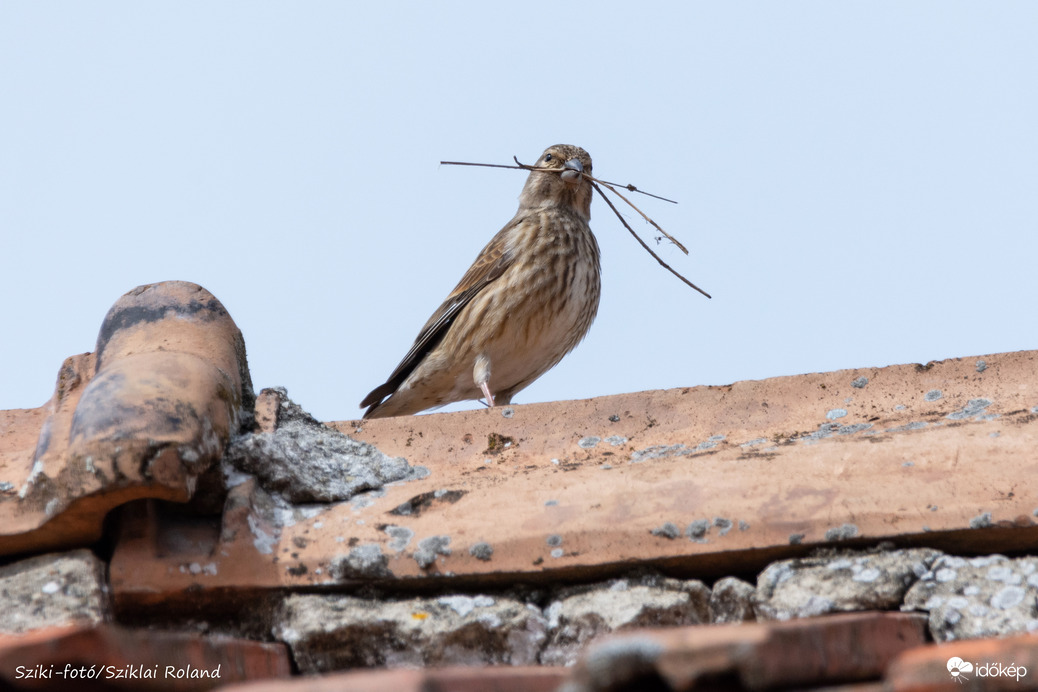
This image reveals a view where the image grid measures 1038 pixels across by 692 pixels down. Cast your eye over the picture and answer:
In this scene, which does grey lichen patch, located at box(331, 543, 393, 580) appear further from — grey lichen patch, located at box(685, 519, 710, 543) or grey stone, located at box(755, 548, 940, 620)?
grey stone, located at box(755, 548, 940, 620)

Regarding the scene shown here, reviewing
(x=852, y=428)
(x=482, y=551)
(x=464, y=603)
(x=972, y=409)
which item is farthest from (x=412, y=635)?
(x=972, y=409)

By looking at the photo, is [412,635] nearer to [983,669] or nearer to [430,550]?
[430,550]

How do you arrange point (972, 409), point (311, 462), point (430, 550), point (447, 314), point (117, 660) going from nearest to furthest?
1. point (117, 660)
2. point (430, 550)
3. point (311, 462)
4. point (972, 409)
5. point (447, 314)

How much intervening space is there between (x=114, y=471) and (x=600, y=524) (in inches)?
36.5

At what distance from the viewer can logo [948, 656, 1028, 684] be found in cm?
131

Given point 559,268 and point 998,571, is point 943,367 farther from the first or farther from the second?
point 559,268

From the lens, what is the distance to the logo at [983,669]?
1312mm

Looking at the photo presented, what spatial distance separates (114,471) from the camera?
2203mm

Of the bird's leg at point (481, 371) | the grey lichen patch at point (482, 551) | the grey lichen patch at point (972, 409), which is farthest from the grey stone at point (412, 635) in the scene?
the bird's leg at point (481, 371)

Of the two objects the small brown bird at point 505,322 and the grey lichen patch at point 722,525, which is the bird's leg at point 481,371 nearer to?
the small brown bird at point 505,322

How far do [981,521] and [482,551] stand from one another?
0.92 m

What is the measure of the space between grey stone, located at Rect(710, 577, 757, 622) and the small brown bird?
12.8 feet

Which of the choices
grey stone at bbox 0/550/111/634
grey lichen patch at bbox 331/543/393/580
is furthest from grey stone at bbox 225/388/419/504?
grey stone at bbox 0/550/111/634

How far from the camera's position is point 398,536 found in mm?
2363
